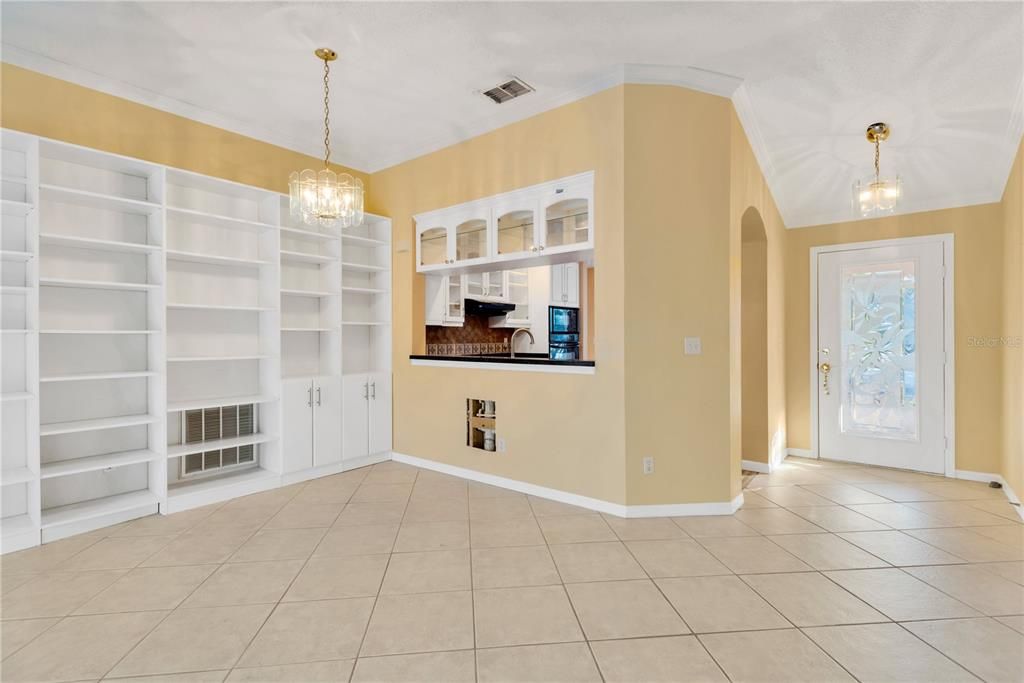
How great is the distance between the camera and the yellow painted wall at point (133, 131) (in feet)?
10.3

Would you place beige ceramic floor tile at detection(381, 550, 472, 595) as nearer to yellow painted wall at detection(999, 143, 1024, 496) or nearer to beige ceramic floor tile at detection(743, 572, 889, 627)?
beige ceramic floor tile at detection(743, 572, 889, 627)

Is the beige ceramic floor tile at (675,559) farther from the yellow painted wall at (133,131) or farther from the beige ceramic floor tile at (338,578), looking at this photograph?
the yellow painted wall at (133,131)

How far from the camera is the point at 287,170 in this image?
4457mm

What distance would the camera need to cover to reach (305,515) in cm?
337

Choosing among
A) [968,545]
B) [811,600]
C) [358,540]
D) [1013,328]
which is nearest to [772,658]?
[811,600]

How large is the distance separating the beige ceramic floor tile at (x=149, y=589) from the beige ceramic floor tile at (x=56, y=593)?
0.20 ft

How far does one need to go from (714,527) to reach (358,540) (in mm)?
2193

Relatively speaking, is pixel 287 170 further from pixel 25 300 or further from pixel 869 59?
pixel 869 59

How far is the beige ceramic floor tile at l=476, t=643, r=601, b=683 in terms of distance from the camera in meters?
1.77

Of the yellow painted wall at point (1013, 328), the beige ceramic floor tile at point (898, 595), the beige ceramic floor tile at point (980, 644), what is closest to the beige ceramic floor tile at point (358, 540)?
the beige ceramic floor tile at point (898, 595)

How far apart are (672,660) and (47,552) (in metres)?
3.35

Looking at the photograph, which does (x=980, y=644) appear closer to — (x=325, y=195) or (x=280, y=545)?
(x=280, y=545)

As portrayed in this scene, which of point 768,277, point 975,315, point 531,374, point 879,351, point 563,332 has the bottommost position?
point 531,374

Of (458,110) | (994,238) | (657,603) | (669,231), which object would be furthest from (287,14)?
(994,238)
